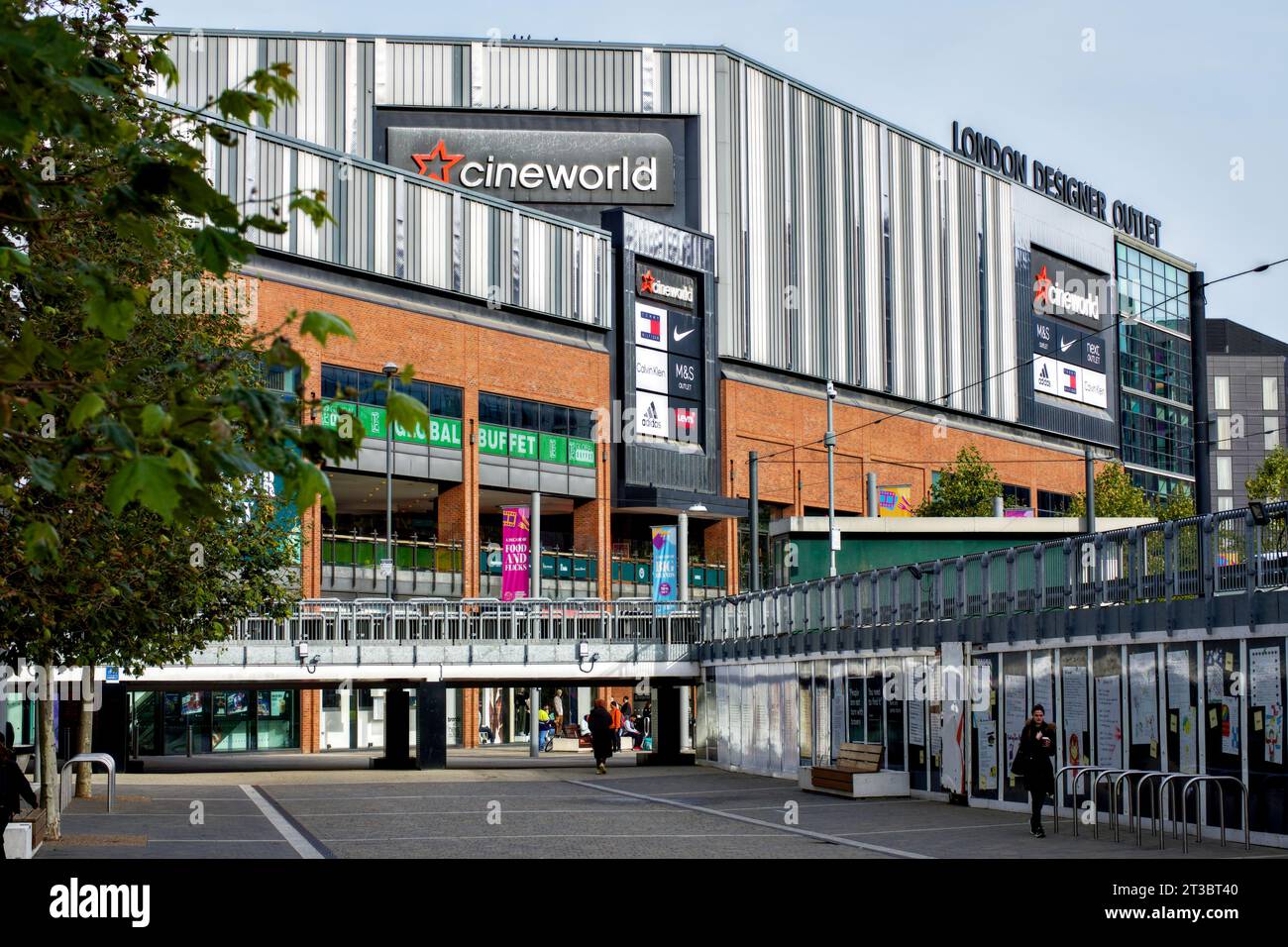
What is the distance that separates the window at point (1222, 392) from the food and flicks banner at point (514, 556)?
101 meters

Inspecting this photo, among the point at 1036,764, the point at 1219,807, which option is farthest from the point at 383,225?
the point at 1219,807

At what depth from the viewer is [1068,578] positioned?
25.3 metres

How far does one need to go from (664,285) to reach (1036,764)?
53353mm

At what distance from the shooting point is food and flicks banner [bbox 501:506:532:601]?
54156mm

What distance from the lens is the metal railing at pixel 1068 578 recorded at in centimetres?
2095

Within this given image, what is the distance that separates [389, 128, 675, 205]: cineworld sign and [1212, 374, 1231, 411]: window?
80335 mm

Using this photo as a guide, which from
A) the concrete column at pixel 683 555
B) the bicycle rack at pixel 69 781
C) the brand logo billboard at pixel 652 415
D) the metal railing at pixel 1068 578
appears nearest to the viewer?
the metal railing at pixel 1068 578

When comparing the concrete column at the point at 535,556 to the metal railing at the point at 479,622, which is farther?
the concrete column at the point at 535,556

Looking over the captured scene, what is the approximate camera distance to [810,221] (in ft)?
268

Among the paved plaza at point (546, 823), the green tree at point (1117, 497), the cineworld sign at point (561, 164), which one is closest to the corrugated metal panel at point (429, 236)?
the cineworld sign at point (561, 164)

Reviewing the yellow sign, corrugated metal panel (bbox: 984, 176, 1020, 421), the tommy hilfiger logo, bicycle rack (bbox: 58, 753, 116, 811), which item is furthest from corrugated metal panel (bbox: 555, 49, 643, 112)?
bicycle rack (bbox: 58, 753, 116, 811)

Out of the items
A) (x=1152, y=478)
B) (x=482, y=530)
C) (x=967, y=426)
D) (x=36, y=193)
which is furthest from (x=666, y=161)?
(x=36, y=193)

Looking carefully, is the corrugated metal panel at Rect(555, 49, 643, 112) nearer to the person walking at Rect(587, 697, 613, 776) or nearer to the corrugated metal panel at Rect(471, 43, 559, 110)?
the corrugated metal panel at Rect(471, 43, 559, 110)

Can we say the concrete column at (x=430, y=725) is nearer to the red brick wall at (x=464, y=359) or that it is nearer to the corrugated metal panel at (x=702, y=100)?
the red brick wall at (x=464, y=359)
